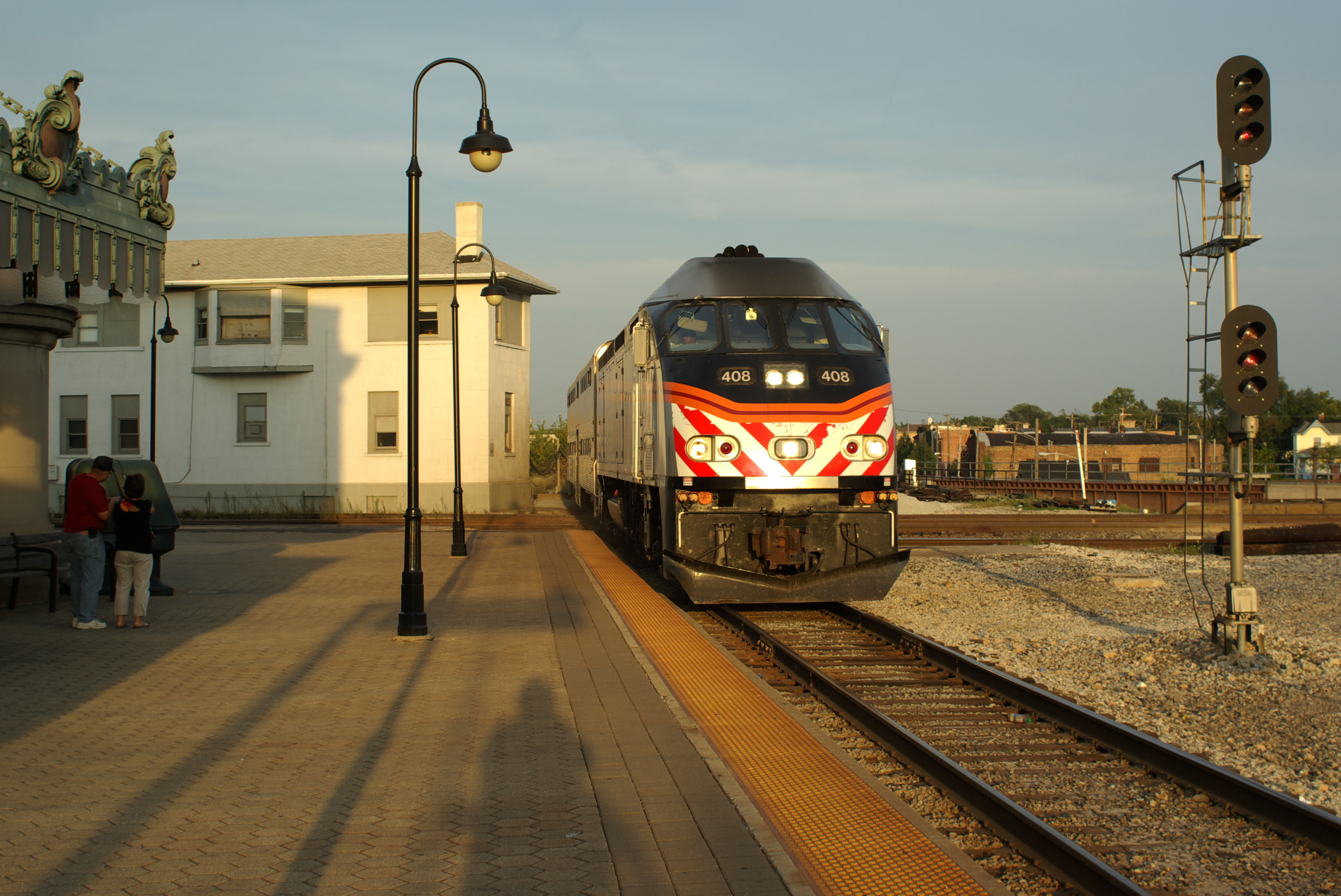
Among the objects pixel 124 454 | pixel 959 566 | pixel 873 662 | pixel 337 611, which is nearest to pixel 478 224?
pixel 124 454

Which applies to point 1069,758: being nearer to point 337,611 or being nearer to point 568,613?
point 568,613

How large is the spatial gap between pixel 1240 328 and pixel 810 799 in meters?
6.70

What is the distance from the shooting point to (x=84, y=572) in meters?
11.3

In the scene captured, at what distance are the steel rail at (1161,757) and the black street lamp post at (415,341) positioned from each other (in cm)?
487

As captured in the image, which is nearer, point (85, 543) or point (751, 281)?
point (85, 543)

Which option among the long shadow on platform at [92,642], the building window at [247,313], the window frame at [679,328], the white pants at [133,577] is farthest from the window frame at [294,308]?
the window frame at [679,328]

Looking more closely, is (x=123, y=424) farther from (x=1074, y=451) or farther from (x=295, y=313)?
(x=1074, y=451)

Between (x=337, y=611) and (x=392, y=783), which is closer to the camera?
(x=392, y=783)

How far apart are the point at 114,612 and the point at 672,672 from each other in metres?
6.35

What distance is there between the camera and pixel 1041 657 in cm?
1050

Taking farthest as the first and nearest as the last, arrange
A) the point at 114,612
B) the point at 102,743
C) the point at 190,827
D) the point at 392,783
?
the point at 114,612, the point at 102,743, the point at 392,783, the point at 190,827

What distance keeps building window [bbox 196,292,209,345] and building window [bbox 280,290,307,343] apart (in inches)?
103

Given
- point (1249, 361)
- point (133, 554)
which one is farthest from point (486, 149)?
point (1249, 361)

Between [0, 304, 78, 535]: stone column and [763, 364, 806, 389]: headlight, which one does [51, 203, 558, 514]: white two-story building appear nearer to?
[0, 304, 78, 535]: stone column
